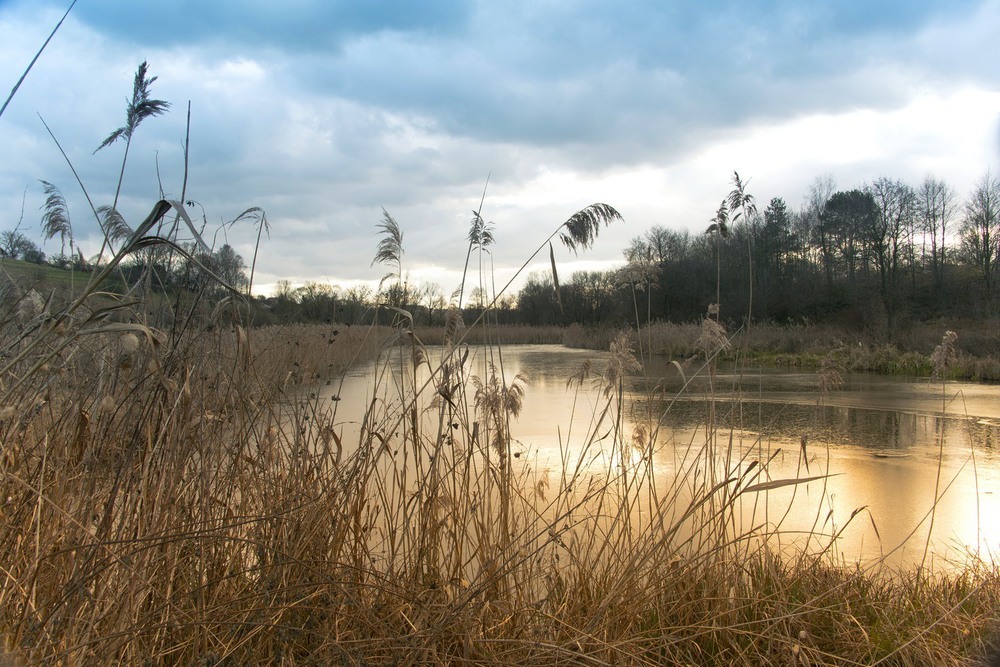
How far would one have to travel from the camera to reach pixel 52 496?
1585mm

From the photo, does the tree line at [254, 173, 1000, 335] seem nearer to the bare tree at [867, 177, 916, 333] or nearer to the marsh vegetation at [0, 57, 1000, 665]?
the bare tree at [867, 177, 916, 333]

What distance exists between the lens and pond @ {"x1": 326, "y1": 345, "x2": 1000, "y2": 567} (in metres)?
2.80

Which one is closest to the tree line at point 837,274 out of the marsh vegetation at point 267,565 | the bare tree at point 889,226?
the bare tree at point 889,226

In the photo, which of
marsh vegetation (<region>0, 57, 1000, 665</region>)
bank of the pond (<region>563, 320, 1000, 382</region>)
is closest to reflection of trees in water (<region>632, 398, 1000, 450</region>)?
bank of the pond (<region>563, 320, 1000, 382</region>)

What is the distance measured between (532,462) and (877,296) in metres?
21.5

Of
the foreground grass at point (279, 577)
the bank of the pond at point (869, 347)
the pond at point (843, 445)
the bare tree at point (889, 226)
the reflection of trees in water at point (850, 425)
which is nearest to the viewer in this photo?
the foreground grass at point (279, 577)

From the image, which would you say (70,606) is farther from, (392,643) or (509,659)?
(509,659)

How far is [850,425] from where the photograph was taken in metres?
6.19

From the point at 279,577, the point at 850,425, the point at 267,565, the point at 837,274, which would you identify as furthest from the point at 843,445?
the point at 837,274

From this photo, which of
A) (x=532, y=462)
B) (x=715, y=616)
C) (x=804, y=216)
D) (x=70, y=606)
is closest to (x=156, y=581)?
(x=70, y=606)

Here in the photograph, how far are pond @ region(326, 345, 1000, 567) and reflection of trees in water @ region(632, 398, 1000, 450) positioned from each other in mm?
19

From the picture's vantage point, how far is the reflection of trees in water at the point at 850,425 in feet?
17.5

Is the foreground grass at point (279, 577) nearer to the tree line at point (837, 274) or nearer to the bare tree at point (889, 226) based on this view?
the tree line at point (837, 274)

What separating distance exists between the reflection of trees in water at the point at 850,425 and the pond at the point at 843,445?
0.02m
